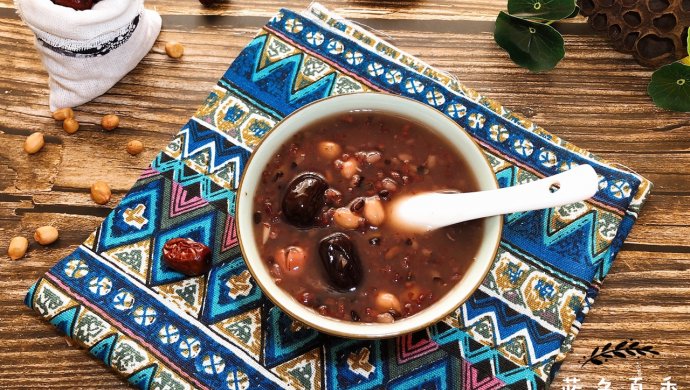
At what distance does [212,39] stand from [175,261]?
0.66 m

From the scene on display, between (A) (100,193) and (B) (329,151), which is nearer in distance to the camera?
(B) (329,151)

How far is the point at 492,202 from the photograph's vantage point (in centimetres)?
121

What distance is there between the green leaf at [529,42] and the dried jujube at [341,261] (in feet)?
2.49

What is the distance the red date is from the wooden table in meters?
0.26

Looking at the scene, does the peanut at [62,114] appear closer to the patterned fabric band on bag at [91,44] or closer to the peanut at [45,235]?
the patterned fabric band on bag at [91,44]

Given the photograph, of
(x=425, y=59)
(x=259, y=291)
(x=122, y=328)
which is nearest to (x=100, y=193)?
(x=122, y=328)

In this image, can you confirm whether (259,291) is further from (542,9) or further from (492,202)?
(542,9)

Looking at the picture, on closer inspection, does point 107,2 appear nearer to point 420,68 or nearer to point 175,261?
point 175,261

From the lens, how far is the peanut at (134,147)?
1563mm

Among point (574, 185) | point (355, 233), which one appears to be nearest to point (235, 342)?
point (355, 233)

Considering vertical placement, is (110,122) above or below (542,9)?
below

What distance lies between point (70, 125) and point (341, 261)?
84 cm

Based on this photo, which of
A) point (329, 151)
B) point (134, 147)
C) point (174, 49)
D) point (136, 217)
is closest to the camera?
point (329, 151)

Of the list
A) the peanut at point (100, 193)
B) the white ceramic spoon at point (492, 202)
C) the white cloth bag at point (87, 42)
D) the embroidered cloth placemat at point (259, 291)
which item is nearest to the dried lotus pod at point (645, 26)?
the embroidered cloth placemat at point (259, 291)
